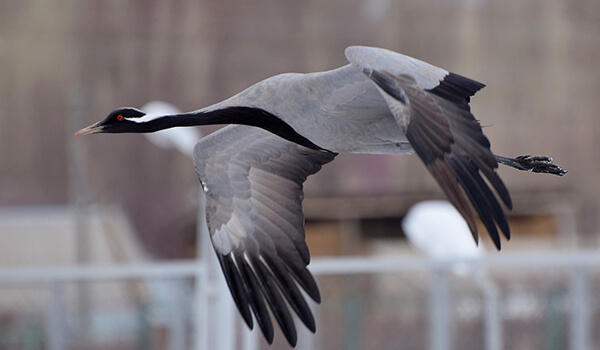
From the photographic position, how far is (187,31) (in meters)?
4.30

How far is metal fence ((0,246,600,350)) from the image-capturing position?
239 centimetres

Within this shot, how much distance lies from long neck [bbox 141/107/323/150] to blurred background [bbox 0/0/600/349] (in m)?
2.52

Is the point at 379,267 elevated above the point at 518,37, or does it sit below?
below

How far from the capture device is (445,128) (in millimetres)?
774

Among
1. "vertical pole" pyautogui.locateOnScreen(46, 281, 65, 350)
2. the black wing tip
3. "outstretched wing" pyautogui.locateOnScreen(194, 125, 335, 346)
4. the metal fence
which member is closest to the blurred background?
the metal fence

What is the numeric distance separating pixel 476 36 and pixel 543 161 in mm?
3778

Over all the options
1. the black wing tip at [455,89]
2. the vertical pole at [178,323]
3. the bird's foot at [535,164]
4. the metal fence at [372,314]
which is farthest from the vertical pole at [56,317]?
the black wing tip at [455,89]

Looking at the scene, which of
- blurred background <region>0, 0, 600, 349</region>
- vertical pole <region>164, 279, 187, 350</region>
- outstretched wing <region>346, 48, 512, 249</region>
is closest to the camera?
outstretched wing <region>346, 48, 512, 249</region>

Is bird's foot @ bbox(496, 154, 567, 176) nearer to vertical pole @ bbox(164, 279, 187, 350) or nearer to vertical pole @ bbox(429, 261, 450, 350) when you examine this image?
vertical pole @ bbox(429, 261, 450, 350)

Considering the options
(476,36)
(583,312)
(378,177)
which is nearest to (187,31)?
(378,177)

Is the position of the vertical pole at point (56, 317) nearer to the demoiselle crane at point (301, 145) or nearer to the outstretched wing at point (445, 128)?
the demoiselle crane at point (301, 145)

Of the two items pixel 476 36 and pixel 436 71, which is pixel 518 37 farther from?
pixel 436 71

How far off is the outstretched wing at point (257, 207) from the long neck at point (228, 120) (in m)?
0.25

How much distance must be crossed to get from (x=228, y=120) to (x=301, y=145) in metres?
0.18
